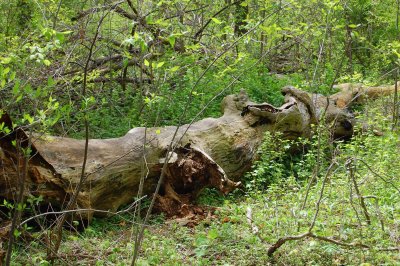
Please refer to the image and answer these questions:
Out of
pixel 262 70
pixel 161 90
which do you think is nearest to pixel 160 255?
pixel 161 90

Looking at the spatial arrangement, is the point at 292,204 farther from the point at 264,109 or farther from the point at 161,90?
→ the point at 161,90

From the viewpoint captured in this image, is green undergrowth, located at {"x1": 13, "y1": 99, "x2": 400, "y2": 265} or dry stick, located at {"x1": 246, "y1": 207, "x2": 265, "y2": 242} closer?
green undergrowth, located at {"x1": 13, "y1": 99, "x2": 400, "y2": 265}

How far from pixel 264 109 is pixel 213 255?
3.74 m

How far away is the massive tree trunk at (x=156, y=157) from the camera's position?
516 cm

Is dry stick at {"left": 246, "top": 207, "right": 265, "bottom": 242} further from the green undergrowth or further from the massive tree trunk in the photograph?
the massive tree trunk

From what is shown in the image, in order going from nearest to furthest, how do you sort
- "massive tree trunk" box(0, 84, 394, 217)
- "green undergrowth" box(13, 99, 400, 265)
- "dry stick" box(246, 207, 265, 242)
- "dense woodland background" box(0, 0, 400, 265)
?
Result: "dense woodland background" box(0, 0, 400, 265) → "green undergrowth" box(13, 99, 400, 265) → "dry stick" box(246, 207, 265, 242) → "massive tree trunk" box(0, 84, 394, 217)

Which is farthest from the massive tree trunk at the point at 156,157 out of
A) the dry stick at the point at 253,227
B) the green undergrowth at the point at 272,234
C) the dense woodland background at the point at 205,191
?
the dry stick at the point at 253,227

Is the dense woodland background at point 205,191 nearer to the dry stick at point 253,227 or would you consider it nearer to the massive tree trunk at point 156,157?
the dry stick at point 253,227

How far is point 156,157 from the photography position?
6266 mm

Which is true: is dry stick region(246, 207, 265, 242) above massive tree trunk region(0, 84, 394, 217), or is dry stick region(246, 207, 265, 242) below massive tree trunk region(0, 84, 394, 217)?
below

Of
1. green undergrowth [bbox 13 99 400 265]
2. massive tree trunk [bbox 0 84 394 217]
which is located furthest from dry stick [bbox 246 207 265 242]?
massive tree trunk [bbox 0 84 394 217]

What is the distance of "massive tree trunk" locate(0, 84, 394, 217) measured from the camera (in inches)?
203

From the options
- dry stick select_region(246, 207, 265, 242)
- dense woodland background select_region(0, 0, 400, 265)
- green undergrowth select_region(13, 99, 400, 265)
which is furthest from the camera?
dry stick select_region(246, 207, 265, 242)

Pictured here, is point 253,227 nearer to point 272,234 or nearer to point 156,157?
point 272,234
